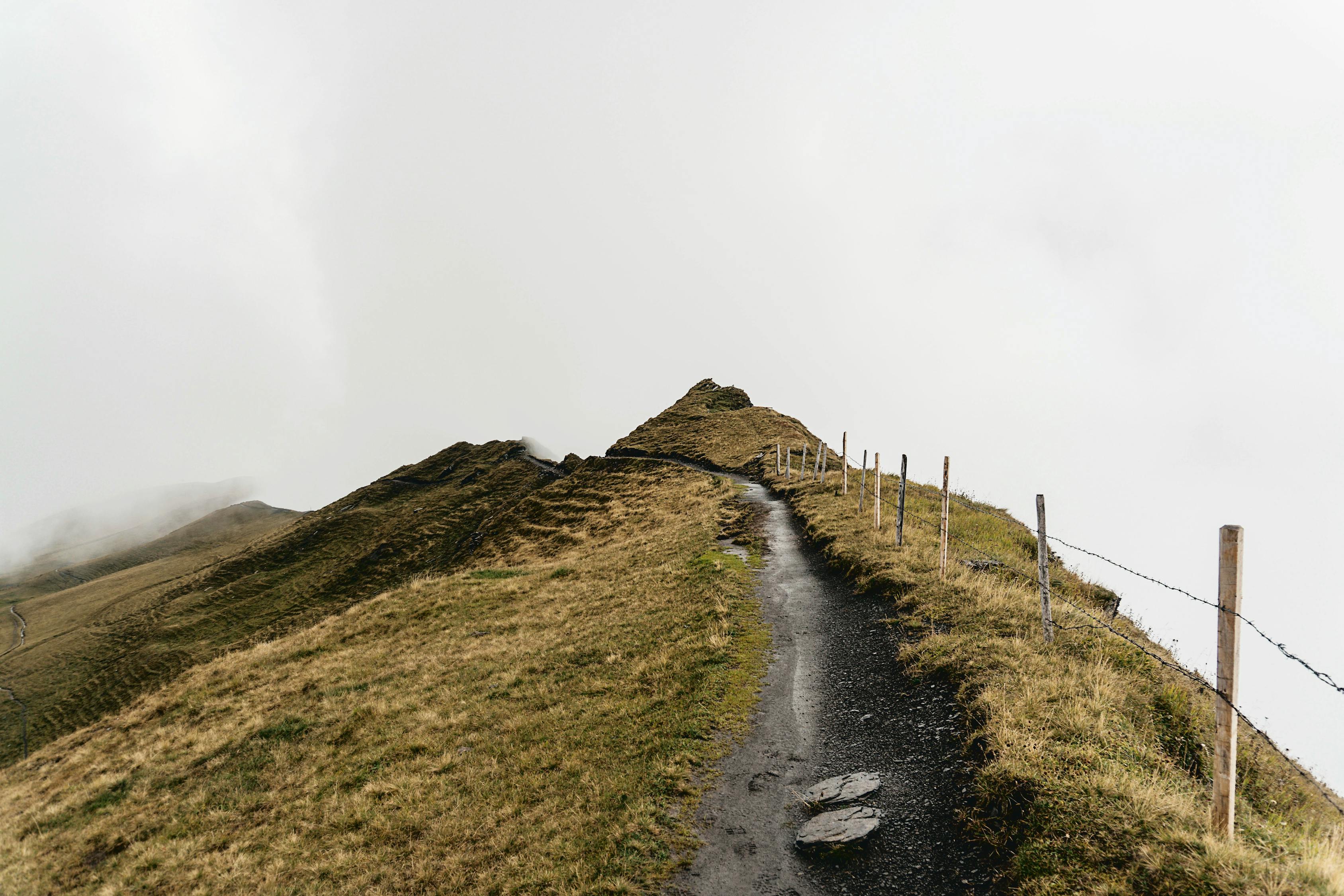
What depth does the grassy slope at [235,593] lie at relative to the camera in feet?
218

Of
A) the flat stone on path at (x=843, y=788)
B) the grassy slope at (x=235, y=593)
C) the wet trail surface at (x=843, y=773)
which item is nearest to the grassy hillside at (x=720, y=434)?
the grassy slope at (x=235, y=593)

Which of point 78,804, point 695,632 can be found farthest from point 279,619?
point 695,632

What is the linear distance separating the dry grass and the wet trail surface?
512mm

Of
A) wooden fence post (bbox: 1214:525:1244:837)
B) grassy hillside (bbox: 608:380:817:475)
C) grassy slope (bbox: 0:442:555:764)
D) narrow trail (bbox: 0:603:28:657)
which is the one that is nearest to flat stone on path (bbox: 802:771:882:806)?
wooden fence post (bbox: 1214:525:1244:837)

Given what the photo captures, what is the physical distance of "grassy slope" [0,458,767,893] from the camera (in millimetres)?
9375

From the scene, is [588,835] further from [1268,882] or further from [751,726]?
[1268,882]

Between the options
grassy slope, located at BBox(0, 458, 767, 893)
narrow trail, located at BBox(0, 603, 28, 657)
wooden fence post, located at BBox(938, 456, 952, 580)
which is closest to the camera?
grassy slope, located at BBox(0, 458, 767, 893)

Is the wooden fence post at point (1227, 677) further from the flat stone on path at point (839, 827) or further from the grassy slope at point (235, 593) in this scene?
the grassy slope at point (235, 593)

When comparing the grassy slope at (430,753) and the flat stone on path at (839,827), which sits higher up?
the flat stone on path at (839,827)

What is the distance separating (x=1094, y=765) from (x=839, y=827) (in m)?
3.45

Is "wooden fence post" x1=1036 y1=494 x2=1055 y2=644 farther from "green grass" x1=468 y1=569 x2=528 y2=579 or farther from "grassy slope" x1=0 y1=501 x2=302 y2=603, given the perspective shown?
"grassy slope" x1=0 y1=501 x2=302 y2=603

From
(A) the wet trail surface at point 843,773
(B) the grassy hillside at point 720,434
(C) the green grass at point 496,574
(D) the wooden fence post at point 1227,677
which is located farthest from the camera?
(B) the grassy hillside at point 720,434

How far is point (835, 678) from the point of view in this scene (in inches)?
498

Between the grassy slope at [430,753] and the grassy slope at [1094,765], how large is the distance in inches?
173
